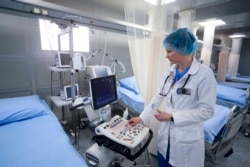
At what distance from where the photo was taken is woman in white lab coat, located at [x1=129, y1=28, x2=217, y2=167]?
1.00m

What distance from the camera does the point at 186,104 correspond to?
1092mm

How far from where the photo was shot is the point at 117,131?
120 cm

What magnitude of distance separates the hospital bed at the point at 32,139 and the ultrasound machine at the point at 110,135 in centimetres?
24

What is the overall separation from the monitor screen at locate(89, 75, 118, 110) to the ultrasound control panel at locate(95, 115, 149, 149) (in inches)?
8.5

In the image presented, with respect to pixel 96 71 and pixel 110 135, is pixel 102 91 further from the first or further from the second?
pixel 96 71

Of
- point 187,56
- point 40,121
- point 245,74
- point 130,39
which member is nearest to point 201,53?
point 130,39

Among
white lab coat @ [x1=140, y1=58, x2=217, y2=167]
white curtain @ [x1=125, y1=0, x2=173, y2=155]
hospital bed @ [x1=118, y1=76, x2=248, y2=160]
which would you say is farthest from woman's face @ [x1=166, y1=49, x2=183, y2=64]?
hospital bed @ [x1=118, y1=76, x2=248, y2=160]

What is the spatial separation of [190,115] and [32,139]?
4.29 ft

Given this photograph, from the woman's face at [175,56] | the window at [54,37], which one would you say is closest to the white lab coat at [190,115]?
the woman's face at [175,56]

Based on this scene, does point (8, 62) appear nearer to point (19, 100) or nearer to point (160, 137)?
point (19, 100)

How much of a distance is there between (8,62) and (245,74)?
8.73 meters

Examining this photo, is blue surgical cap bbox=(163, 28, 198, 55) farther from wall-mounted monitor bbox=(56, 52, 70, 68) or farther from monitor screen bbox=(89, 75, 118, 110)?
wall-mounted monitor bbox=(56, 52, 70, 68)

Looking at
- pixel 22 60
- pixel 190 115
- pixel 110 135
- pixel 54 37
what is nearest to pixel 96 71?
pixel 54 37

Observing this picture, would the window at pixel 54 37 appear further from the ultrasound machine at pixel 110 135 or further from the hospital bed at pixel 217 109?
the ultrasound machine at pixel 110 135
